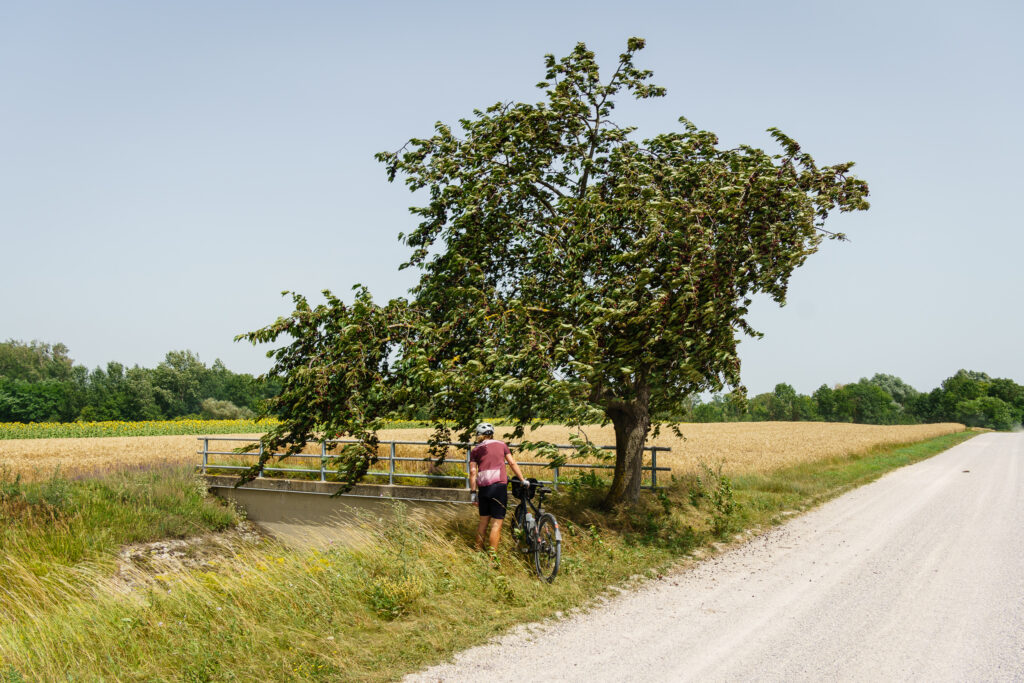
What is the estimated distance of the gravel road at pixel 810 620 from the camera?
5.21 meters

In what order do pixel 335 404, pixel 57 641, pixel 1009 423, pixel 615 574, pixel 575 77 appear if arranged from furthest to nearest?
1. pixel 1009 423
2. pixel 575 77
3. pixel 335 404
4. pixel 615 574
5. pixel 57 641

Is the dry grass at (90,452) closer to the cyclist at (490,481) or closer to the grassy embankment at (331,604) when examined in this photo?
the grassy embankment at (331,604)

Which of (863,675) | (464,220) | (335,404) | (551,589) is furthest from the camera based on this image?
(464,220)

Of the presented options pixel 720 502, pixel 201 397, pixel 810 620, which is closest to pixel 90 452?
pixel 720 502

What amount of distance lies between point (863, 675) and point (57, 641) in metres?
7.20

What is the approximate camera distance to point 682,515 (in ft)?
39.9

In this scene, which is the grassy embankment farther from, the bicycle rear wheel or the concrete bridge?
the concrete bridge

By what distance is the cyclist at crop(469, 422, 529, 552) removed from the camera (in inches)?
322

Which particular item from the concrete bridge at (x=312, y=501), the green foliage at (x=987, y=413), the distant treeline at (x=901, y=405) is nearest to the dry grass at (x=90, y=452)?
the concrete bridge at (x=312, y=501)

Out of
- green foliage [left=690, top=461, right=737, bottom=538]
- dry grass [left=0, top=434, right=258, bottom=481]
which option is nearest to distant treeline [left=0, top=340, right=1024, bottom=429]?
dry grass [left=0, top=434, right=258, bottom=481]

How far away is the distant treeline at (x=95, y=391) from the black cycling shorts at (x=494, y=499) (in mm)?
69708

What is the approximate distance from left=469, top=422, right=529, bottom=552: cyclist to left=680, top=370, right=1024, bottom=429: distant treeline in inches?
4337

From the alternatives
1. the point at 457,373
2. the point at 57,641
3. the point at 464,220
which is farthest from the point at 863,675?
the point at 464,220

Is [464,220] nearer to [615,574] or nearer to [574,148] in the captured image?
[574,148]
